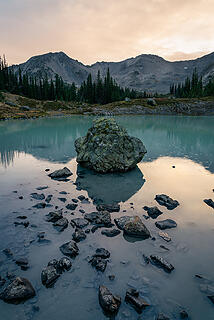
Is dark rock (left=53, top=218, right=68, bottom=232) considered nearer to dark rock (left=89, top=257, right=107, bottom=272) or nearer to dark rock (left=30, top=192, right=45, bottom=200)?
dark rock (left=89, top=257, right=107, bottom=272)

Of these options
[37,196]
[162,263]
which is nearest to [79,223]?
[162,263]

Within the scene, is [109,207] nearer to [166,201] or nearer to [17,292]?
[166,201]

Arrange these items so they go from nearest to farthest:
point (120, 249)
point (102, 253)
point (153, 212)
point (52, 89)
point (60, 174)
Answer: point (102, 253) < point (120, 249) < point (153, 212) < point (60, 174) < point (52, 89)

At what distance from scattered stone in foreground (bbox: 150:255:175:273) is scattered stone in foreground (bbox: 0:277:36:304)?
3.77 meters

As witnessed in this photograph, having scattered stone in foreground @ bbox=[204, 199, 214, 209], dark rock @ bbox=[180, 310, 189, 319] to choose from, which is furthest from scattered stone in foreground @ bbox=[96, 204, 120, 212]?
dark rock @ bbox=[180, 310, 189, 319]

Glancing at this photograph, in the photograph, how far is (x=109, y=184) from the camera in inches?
526

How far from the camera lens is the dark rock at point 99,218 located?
28.1 ft

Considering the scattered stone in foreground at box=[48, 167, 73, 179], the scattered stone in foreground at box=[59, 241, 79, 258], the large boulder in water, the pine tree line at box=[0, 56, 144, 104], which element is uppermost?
the pine tree line at box=[0, 56, 144, 104]

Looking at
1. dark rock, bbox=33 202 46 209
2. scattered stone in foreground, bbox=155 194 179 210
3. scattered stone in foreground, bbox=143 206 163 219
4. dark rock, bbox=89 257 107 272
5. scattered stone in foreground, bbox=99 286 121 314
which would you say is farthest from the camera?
scattered stone in foreground, bbox=155 194 179 210

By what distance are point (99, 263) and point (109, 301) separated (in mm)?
1382

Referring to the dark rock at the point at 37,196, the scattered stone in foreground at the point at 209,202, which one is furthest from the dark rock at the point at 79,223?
the scattered stone in foreground at the point at 209,202

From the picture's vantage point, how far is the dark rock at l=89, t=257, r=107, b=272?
618 cm

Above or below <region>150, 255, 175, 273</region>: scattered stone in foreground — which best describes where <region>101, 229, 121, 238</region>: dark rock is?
above

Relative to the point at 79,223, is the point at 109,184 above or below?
above
